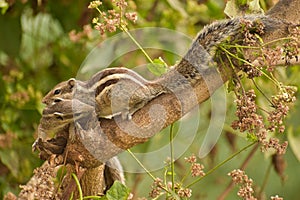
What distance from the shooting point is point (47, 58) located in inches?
108

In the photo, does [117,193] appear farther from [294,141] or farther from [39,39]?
[39,39]

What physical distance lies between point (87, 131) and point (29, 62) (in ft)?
4.08

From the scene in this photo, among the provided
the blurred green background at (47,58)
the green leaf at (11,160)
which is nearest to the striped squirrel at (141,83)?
the blurred green background at (47,58)

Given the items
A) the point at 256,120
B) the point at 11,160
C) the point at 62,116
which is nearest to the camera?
the point at 256,120

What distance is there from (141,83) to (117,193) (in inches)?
11.3

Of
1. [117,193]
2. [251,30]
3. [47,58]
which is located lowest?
[117,193]

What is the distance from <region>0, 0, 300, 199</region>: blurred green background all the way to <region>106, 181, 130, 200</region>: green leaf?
64 centimetres

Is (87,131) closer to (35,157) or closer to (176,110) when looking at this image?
(176,110)

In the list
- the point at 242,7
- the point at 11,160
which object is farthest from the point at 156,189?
the point at 11,160

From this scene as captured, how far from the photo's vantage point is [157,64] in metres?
1.58

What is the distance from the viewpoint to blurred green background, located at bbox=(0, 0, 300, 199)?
237cm

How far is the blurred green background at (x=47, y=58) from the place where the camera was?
237cm

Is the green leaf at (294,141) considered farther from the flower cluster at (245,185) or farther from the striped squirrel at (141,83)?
the flower cluster at (245,185)

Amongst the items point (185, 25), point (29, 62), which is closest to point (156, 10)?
point (185, 25)
